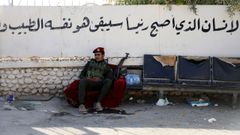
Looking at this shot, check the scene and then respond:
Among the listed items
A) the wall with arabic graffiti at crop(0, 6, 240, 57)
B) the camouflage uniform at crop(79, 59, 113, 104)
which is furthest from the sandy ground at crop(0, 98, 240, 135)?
the wall with arabic graffiti at crop(0, 6, 240, 57)

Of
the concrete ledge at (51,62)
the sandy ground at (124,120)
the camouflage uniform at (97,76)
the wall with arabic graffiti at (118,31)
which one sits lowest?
the sandy ground at (124,120)

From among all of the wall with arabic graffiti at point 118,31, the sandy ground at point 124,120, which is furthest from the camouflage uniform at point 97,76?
the wall with arabic graffiti at point 118,31

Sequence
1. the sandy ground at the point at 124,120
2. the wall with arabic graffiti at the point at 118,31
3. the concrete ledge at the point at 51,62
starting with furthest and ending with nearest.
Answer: the wall with arabic graffiti at the point at 118,31
the concrete ledge at the point at 51,62
the sandy ground at the point at 124,120

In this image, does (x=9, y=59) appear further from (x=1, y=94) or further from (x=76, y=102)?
(x=76, y=102)

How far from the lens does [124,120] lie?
767cm

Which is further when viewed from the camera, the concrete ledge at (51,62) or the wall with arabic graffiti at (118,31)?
the wall with arabic graffiti at (118,31)

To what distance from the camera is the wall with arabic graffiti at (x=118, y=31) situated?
950 centimetres

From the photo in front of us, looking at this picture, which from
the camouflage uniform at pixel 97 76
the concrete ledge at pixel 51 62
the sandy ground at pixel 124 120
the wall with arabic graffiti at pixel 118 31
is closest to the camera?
the sandy ground at pixel 124 120

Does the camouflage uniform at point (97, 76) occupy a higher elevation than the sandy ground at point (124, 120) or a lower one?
higher

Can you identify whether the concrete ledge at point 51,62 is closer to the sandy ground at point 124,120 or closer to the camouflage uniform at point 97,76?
the camouflage uniform at point 97,76

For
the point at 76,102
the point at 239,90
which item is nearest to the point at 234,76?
the point at 239,90

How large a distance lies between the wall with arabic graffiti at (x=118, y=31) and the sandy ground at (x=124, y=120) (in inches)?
47.3

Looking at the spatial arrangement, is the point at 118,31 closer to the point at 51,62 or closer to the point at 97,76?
the point at 97,76

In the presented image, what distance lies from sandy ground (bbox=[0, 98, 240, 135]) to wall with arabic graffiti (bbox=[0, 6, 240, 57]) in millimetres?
1201
